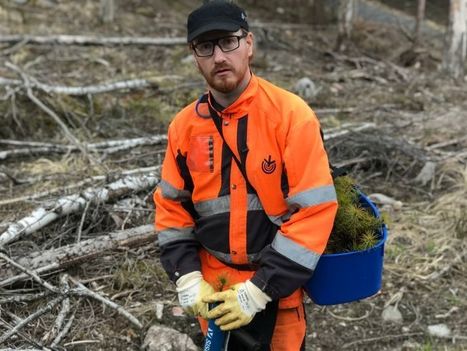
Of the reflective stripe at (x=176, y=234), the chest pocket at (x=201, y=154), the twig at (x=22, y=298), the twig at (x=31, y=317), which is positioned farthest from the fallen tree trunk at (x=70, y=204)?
the chest pocket at (x=201, y=154)

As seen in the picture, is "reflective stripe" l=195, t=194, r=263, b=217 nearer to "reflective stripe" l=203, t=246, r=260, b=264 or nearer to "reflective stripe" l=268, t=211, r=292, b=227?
"reflective stripe" l=268, t=211, r=292, b=227

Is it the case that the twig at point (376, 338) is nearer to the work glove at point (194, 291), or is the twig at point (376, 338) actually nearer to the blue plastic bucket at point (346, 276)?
the blue plastic bucket at point (346, 276)

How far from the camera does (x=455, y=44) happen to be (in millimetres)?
10703

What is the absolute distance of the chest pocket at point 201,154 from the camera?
2338mm

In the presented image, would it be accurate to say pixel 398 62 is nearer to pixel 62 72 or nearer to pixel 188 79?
pixel 188 79

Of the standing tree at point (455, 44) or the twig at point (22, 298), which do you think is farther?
the standing tree at point (455, 44)

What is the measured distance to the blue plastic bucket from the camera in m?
2.30

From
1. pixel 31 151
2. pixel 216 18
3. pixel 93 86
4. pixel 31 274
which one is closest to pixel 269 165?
pixel 216 18

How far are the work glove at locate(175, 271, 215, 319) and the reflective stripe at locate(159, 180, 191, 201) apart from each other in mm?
322

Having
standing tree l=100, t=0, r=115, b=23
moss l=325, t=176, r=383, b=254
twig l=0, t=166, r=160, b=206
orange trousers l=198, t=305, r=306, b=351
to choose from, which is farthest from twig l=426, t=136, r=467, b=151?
standing tree l=100, t=0, r=115, b=23

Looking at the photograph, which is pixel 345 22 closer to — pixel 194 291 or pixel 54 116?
pixel 54 116

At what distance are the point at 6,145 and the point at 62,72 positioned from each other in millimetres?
2735

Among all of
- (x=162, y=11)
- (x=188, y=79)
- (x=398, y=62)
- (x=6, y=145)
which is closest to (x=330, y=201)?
(x=6, y=145)

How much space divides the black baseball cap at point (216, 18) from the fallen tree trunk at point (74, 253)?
2.16 metres
